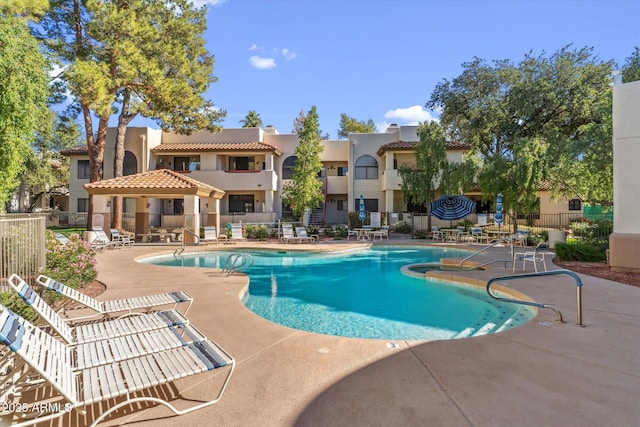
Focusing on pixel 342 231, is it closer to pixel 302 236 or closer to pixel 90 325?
pixel 302 236

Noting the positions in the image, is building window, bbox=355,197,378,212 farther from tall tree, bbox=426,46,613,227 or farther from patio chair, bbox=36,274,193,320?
patio chair, bbox=36,274,193,320

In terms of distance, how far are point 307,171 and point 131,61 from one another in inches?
478

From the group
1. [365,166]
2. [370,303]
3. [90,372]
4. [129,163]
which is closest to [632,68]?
[365,166]

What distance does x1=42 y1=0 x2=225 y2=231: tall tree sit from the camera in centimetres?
2002

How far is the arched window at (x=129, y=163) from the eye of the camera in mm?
Result: 27944

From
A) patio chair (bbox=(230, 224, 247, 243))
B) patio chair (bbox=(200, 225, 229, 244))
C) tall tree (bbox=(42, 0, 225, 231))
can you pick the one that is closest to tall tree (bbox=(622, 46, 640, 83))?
patio chair (bbox=(230, 224, 247, 243))

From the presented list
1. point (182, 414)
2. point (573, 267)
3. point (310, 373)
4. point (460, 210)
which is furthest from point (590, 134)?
point (182, 414)

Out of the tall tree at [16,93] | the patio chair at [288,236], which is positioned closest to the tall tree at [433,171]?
the patio chair at [288,236]

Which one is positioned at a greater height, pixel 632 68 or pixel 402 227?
pixel 632 68

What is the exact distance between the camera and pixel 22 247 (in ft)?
24.1

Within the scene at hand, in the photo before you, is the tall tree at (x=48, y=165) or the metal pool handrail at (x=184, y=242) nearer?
the metal pool handrail at (x=184, y=242)

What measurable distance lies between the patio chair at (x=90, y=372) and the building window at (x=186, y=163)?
1060 inches

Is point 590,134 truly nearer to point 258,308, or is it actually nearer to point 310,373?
point 258,308

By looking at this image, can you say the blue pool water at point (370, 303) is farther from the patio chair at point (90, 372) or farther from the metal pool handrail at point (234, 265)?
the patio chair at point (90, 372)
